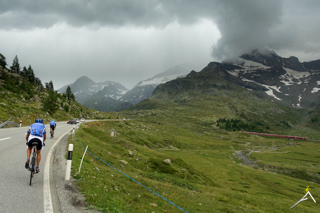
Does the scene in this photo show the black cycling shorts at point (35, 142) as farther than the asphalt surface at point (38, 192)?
Yes

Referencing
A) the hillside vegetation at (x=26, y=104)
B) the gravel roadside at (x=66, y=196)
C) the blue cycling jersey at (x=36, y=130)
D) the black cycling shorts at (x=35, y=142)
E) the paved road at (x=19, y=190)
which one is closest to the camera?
the paved road at (x=19, y=190)

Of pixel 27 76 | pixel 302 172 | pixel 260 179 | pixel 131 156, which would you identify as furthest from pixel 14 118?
pixel 302 172

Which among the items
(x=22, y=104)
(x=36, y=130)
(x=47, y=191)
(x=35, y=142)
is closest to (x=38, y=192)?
(x=47, y=191)

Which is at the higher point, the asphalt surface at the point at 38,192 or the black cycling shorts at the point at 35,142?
the black cycling shorts at the point at 35,142

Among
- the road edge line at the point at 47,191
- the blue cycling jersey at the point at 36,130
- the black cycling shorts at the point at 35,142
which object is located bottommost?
the road edge line at the point at 47,191

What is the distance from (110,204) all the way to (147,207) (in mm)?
2931

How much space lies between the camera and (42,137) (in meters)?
11.8

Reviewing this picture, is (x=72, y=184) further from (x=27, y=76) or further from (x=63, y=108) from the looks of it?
(x=27, y=76)

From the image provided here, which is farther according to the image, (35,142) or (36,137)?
(36,137)

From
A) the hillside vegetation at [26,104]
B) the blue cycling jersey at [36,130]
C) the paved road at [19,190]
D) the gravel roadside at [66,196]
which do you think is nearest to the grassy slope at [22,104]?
the hillside vegetation at [26,104]

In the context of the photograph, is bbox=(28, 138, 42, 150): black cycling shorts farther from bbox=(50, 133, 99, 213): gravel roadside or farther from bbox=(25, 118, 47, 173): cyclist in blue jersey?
bbox=(50, 133, 99, 213): gravel roadside

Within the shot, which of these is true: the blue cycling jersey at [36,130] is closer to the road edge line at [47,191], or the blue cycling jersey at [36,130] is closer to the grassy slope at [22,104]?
the road edge line at [47,191]

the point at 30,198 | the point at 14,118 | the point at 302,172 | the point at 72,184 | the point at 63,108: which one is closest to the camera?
the point at 30,198

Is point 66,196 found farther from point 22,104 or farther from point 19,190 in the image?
point 22,104
